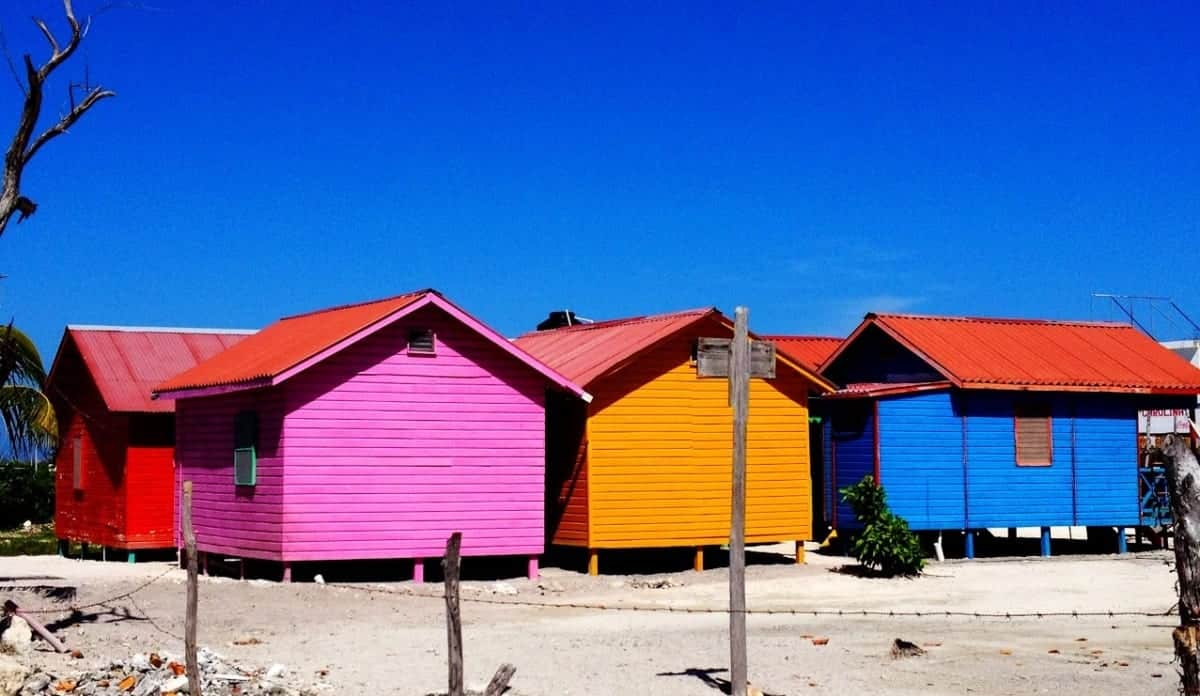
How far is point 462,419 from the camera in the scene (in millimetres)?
23719

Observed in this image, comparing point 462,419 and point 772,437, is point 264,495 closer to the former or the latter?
point 462,419

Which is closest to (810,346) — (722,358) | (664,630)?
(664,630)

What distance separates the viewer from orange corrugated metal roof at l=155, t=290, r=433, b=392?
22641mm

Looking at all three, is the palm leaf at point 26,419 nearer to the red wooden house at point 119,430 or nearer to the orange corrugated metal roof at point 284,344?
the red wooden house at point 119,430

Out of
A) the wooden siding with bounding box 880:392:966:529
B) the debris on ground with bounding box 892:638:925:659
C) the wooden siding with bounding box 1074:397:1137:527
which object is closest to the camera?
the debris on ground with bounding box 892:638:925:659

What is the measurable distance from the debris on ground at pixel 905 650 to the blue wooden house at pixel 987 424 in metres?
12.0

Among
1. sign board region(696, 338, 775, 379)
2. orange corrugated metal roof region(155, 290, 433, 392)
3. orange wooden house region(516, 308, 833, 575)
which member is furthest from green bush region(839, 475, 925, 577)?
sign board region(696, 338, 775, 379)

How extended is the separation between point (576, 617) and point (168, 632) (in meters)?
5.42

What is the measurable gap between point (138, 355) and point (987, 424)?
1722cm

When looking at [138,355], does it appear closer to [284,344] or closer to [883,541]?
[284,344]

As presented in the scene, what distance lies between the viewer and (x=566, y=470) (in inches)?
1012

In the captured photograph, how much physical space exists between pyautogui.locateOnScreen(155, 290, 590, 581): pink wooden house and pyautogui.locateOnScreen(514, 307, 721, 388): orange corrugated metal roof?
43.6 inches

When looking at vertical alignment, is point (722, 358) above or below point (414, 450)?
above

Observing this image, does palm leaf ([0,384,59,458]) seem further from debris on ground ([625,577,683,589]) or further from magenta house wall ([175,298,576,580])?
debris on ground ([625,577,683,589])
